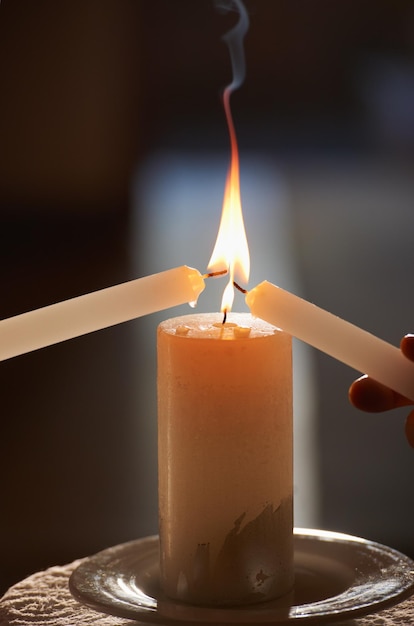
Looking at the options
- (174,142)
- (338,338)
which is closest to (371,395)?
(338,338)


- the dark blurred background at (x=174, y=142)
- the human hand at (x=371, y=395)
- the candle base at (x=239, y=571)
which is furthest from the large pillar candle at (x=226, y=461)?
the dark blurred background at (x=174, y=142)

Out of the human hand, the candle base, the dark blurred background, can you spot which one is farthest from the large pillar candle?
the dark blurred background

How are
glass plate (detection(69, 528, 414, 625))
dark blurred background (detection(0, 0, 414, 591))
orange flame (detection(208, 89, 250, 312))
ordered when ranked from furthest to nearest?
1. dark blurred background (detection(0, 0, 414, 591))
2. orange flame (detection(208, 89, 250, 312))
3. glass plate (detection(69, 528, 414, 625))

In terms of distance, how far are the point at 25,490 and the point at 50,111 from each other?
1068mm

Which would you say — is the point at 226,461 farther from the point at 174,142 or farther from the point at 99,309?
the point at 174,142

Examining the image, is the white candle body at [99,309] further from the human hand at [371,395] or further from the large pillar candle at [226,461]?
the human hand at [371,395]

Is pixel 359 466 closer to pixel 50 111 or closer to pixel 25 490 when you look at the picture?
pixel 25 490

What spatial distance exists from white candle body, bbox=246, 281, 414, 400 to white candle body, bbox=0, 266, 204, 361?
0.20 feet

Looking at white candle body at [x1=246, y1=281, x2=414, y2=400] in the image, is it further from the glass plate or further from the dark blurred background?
the dark blurred background

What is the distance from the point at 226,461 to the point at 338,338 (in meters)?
0.12

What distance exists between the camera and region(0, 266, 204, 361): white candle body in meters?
0.63

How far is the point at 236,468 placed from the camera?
657mm

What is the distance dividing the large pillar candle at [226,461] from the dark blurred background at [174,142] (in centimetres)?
116

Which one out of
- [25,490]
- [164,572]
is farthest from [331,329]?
[25,490]
